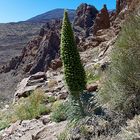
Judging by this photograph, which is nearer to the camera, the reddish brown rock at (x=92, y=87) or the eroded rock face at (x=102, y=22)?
the reddish brown rock at (x=92, y=87)

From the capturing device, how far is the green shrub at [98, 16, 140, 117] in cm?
841

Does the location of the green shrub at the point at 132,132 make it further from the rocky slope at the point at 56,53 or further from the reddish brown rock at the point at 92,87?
the reddish brown rock at the point at 92,87

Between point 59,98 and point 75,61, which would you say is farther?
point 59,98

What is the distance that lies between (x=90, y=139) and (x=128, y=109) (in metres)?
0.97

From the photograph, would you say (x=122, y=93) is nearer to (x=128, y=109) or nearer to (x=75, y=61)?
(x=128, y=109)

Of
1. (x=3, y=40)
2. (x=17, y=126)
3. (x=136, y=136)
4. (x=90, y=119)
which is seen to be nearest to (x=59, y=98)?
(x=17, y=126)

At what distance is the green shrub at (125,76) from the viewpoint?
27.6 feet

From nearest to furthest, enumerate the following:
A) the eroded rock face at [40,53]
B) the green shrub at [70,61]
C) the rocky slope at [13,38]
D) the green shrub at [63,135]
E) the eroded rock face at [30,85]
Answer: the green shrub at [70,61], the green shrub at [63,135], the eroded rock face at [30,85], the eroded rock face at [40,53], the rocky slope at [13,38]

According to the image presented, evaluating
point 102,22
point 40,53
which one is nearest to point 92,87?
point 102,22

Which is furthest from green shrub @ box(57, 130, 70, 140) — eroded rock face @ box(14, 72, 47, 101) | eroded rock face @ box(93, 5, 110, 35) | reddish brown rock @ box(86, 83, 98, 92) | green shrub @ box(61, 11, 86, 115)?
eroded rock face @ box(93, 5, 110, 35)

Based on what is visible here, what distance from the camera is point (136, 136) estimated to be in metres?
6.64

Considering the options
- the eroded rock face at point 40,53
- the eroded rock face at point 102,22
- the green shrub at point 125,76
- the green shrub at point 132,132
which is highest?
the eroded rock face at point 102,22

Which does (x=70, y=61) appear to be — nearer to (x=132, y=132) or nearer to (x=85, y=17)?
(x=132, y=132)

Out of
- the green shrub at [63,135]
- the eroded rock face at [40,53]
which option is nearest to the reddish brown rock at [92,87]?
the green shrub at [63,135]
